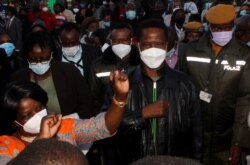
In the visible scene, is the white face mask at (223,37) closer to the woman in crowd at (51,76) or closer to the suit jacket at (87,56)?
the woman in crowd at (51,76)

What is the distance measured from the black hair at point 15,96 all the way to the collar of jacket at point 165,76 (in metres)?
0.76

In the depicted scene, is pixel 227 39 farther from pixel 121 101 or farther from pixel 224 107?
pixel 121 101

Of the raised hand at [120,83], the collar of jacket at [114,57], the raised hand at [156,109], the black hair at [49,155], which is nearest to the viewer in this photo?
the black hair at [49,155]

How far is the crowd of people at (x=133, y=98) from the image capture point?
2.97 m

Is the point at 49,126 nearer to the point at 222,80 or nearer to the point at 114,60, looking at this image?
the point at 222,80

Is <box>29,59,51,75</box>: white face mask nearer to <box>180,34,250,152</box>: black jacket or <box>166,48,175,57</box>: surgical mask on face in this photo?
<box>180,34,250,152</box>: black jacket

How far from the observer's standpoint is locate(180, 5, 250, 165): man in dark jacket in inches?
174

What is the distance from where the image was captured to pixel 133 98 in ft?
11.8

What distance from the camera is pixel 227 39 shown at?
4531 millimetres

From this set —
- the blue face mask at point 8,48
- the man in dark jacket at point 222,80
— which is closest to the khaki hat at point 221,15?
the man in dark jacket at point 222,80

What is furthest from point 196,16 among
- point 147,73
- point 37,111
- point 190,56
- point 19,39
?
point 37,111

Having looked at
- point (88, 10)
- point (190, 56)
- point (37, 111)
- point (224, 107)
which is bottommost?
point (88, 10)

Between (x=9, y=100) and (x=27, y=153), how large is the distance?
4.65 feet

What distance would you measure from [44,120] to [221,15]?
2.44 m
